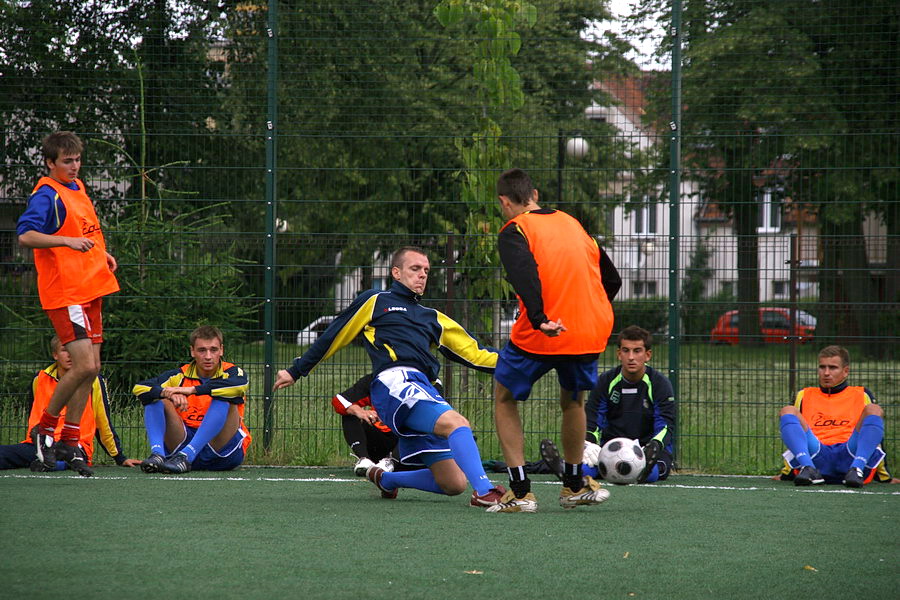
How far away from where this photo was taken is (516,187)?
557 cm

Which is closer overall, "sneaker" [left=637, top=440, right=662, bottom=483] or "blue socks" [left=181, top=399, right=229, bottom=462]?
"sneaker" [left=637, top=440, right=662, bottom=483]

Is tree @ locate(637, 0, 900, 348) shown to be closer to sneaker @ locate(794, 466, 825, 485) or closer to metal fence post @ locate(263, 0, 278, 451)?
sneaker @ locate(794, 466, 825, 485)

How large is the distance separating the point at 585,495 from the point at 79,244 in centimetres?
346

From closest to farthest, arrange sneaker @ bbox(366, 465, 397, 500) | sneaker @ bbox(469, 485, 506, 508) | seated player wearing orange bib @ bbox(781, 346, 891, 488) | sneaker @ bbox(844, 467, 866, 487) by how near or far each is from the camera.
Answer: sneaker @ bbox(469, 485, 506, 508) → sneaker @ bbox(366, 465, 397, 500) → sneaker @ bbox(844, 467, 866, 487) → seated player wearing orange bib @ bbox(781, 346, 891, 488)

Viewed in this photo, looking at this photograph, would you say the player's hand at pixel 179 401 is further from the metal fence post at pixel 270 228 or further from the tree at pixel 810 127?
the tree at pixel 810 127

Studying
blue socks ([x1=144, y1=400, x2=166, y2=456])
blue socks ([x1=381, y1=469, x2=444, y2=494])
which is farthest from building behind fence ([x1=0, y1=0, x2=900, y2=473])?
blue socks ([x1=381, y1=469, x2=444, y2=494])

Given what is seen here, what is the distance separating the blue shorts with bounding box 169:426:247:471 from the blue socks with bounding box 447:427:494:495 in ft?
8.61

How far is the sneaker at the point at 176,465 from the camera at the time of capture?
7.25 m

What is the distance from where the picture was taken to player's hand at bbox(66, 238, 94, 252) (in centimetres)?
649

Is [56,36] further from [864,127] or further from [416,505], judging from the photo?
[864,127]

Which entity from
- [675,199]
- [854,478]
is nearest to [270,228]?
[675,199]

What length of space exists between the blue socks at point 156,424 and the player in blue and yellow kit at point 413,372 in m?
2.00

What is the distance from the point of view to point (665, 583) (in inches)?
144

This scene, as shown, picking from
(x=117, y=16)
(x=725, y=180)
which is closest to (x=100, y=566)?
(x=725, y=180)
